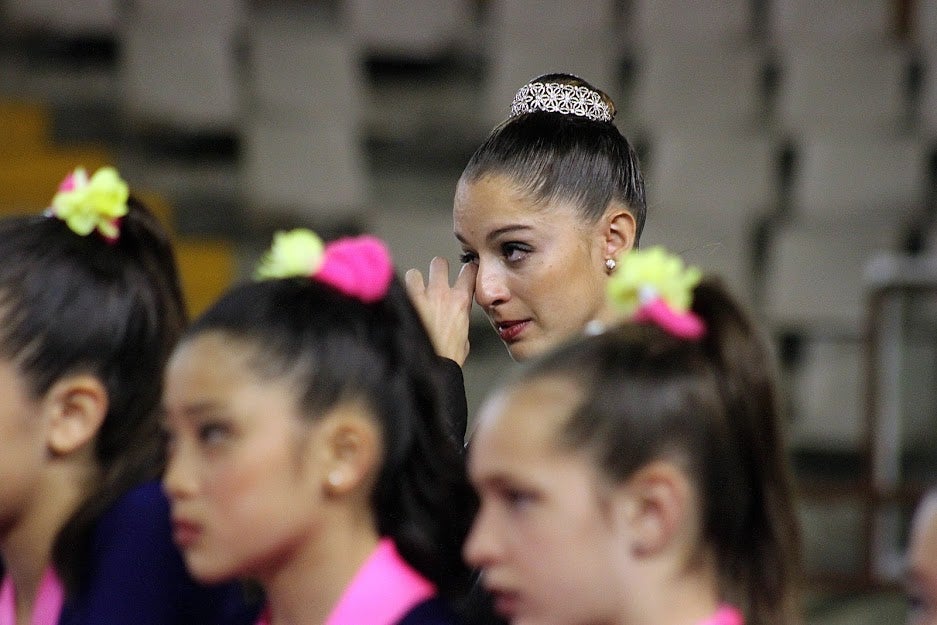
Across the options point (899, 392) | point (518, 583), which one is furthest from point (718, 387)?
point (899, 392)

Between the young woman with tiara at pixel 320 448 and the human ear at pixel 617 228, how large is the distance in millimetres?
449

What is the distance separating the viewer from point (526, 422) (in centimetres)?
104

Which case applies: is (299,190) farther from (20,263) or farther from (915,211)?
(20,263)

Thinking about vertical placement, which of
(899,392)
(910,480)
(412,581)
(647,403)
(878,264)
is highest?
(647,403)

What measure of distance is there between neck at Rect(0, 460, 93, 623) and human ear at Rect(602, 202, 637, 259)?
2.12 ft

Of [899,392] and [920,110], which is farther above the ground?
[920,110]

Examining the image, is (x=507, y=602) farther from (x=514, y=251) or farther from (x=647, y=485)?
(x=514, y=251)

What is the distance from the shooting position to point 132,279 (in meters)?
1.38

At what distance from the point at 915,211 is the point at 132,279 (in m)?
2.80

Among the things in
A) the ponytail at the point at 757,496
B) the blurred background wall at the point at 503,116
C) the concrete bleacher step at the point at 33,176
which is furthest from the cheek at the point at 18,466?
the concrete bleacher step at the point at 33,176

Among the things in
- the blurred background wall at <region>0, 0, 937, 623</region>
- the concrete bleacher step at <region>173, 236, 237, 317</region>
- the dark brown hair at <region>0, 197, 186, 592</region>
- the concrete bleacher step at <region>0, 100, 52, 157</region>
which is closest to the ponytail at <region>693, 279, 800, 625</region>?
the dark brown hair at <region>0, 197, 186, 592</region>

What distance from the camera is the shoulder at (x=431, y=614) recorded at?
114cm

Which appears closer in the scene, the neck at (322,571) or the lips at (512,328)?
the neck at (322,571)

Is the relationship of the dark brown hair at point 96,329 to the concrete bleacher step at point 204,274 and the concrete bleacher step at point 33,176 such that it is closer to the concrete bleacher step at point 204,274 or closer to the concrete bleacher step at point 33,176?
the concrete bleacher step at point 204,274
